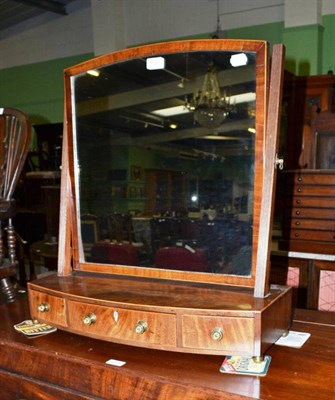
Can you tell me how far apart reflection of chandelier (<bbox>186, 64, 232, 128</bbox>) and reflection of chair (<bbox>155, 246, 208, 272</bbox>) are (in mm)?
417

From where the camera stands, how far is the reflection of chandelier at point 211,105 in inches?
51.2

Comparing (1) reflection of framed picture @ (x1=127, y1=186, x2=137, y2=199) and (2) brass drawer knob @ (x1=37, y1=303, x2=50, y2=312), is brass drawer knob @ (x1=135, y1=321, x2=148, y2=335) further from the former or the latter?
(1) reflection of framed picture @ (x1=127, y1=186, x2=137, y2=199)

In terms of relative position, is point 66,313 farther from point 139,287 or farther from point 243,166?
point 243,166

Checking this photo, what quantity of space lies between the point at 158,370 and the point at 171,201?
0.54 meters

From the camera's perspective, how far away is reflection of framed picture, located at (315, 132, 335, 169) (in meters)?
2.72

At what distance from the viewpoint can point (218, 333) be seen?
2.95 ft

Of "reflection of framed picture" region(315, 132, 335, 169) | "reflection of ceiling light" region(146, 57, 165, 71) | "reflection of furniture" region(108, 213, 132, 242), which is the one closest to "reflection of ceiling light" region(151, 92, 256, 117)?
"reflection of ceiling light" region(146, 57, 165, 71)

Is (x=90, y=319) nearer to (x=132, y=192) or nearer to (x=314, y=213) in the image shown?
(x=132, y=192)

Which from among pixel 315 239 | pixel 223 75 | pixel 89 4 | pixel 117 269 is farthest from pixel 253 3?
pixel 117 269

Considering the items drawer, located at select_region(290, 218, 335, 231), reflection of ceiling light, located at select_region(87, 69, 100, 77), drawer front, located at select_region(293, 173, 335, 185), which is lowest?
drawer, located at select_region(290, 218, 335, 231)

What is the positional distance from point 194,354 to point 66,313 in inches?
13.6

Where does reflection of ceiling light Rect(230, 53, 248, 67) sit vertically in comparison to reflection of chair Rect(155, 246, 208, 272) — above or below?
above

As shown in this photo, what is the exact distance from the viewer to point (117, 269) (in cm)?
122

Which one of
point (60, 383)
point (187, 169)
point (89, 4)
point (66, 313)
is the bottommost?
point (60, 383)
